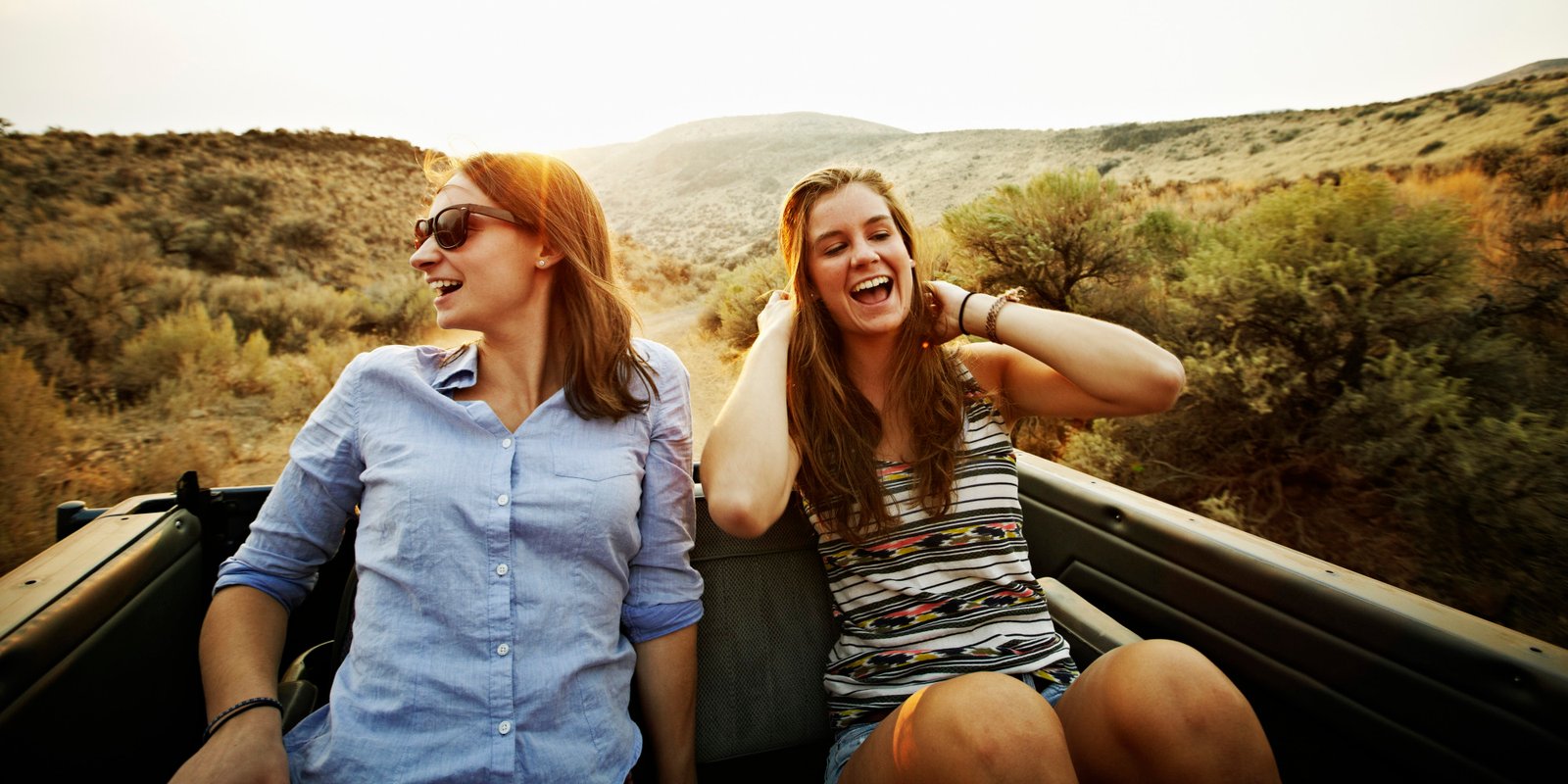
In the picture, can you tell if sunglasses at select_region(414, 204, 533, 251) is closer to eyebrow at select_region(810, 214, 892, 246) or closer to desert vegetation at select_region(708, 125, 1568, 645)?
eyebrow at select_region(810, 214, 892, 246)

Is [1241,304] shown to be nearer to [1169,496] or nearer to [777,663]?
[1169,496]

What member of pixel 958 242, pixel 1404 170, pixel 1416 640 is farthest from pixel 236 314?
pixel 1404 170

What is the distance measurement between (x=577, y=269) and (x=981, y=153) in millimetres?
43590

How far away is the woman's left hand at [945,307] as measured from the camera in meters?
1.86

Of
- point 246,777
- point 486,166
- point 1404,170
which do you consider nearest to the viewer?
point 246,777

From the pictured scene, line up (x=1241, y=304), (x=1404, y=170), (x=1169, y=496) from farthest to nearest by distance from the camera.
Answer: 1. (x=1404, y=170)
2. (x=1241, y=304)
3. (x=1169, y=496)

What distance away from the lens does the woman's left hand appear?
186 cm

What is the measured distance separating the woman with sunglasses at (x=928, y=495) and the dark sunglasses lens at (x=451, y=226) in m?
0.76

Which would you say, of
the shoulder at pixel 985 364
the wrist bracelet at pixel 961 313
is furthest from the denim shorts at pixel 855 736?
the wrist bracelet at pixel 961 313

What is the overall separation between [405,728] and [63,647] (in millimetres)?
683

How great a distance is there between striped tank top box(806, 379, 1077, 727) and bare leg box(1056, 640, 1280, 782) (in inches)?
10.2

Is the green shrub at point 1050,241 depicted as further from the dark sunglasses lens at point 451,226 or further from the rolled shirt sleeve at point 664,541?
the dark sunglasses lens at point 451,226

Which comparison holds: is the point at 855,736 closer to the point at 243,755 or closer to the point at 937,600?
the point at 937,600

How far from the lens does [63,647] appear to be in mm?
1204
